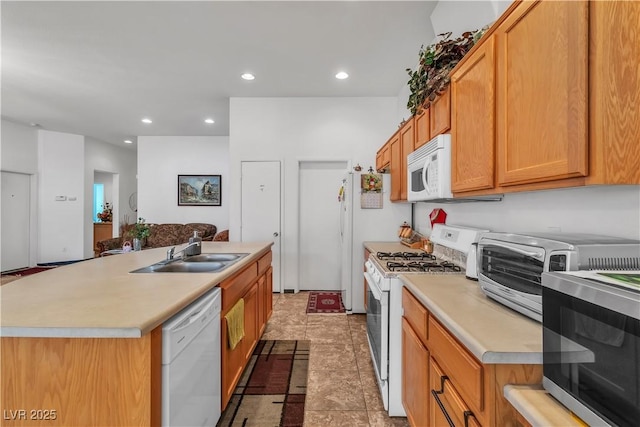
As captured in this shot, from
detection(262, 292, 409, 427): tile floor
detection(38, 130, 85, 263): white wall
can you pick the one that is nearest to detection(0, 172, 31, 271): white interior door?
detection(38, 130, 85, 263): white wall

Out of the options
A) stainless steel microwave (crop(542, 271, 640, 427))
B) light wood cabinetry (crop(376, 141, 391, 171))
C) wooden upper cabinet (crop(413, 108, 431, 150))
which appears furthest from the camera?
light wood cabinetry (crop(376, 141, 391, 171))

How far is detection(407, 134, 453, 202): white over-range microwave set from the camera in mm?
1838

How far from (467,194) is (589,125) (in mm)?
789

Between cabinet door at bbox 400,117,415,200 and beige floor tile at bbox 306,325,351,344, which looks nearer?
cabinet door at bbox 400,117,415,200

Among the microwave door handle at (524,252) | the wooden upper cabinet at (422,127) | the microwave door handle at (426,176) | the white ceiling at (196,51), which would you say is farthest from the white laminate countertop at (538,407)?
the white ceiling at (196,51)

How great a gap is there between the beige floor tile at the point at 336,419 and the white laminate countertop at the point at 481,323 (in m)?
0.90

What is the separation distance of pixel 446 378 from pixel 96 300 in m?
1.42

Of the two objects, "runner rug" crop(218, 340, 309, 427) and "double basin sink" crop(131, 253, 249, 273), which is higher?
"double basin sink" crop(131, 253, 249, 273)

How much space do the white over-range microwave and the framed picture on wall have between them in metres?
5.27

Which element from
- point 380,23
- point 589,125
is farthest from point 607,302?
point 380,23

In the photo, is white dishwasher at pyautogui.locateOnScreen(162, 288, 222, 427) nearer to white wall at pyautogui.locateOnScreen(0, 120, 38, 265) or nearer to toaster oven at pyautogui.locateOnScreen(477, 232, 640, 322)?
toaster oven at pyautogui.locateOnScreen(477, 232, 640, 322)

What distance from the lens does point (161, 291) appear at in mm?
1375

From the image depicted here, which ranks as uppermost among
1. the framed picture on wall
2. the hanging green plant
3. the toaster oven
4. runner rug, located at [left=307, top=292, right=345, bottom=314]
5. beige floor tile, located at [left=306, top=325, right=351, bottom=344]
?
the hanging green plant

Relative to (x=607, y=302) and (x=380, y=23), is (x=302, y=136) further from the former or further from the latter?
(x=607, y=302)
